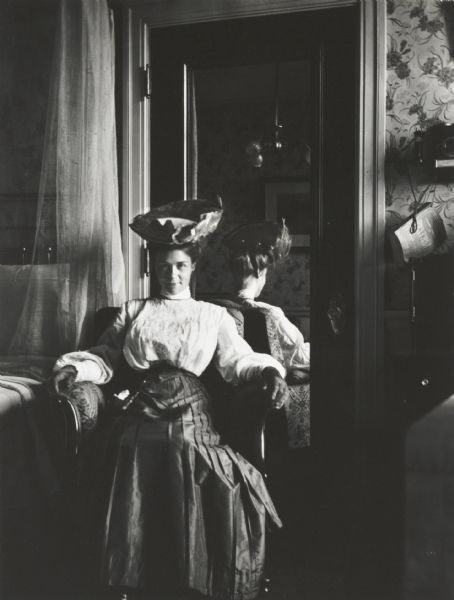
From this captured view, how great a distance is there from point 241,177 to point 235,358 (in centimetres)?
66

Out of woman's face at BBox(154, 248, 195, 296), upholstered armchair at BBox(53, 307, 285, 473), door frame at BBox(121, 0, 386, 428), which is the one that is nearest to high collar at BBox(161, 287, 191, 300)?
woman's face at BBox(154, 248, 195, 296)

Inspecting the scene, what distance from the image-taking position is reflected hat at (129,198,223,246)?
7.06ft

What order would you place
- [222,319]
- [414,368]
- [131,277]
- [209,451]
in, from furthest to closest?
[131,277] < [222,319] < [414,368] < [209,451]

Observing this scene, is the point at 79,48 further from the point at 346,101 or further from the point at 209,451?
the point at 209,451

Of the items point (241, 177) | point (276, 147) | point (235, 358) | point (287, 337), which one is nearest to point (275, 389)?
point (235, 358)

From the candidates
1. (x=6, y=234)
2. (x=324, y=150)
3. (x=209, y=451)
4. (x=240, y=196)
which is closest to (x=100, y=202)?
(x=6, y=234)

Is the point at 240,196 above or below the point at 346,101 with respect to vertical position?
below

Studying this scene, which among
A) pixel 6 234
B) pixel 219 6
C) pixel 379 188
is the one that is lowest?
pixel 6 234

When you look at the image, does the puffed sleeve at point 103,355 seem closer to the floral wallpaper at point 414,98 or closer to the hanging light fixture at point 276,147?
the hanging light fixture at point 276,147

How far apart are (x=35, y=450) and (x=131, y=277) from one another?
0.82 metres

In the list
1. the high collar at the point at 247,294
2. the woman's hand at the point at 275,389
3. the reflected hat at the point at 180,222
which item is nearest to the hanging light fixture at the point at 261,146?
the reflected hat at the point at 180,222

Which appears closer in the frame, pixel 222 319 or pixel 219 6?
pixel 222 319

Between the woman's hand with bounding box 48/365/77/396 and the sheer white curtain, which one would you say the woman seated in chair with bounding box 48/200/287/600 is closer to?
the woman's hand with bounding box 48/365/77/396

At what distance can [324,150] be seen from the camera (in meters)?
2.34
